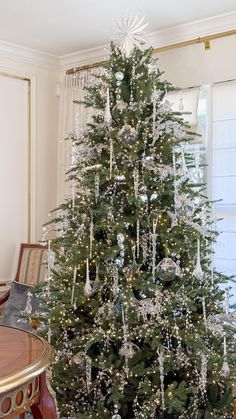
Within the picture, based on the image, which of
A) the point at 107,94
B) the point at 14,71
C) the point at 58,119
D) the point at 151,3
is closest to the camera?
the point at 107,94

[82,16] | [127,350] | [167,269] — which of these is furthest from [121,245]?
[82,16]

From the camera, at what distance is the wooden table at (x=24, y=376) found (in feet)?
4.79

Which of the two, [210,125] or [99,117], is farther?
[210,125]

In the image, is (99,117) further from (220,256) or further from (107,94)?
(220,256)

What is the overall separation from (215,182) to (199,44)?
3.25ft

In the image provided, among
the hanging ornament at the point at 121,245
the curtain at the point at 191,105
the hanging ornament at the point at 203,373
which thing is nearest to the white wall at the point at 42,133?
the curtain at the point at 191,105

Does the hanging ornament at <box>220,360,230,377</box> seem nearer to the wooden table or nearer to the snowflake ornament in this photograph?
the wooden table

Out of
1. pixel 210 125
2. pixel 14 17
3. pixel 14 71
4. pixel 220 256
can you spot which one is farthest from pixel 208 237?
pixel 14 71

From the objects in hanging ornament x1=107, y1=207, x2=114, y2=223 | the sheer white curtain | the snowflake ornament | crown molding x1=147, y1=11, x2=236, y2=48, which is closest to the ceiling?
crown molding x1=147, y1=11, x2=236, y2=48

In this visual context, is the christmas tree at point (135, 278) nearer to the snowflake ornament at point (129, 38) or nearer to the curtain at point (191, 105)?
the snowflake ornament at point (129, 38)

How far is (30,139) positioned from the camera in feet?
14.2

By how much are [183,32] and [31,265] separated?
2089mm

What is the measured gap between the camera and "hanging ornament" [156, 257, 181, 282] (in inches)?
97.3

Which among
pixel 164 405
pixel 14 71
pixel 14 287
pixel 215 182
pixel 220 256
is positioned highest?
pixel 14 71
